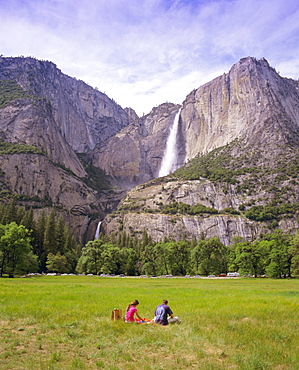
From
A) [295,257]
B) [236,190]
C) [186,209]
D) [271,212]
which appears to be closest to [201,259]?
[295,257]

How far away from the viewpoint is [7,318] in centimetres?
1504

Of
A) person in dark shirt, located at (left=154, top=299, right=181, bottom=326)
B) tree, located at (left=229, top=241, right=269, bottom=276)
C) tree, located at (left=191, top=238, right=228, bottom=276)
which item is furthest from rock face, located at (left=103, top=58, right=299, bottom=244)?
person in dark shirt, located at (left=154, top=299, right=181, bottom=326)

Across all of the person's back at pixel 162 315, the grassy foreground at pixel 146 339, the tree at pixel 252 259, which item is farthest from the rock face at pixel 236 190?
the person's back at pixel 162 315

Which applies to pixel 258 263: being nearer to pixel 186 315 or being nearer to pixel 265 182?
pixel 186 315

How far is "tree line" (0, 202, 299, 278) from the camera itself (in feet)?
197

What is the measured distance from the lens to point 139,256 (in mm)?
100875

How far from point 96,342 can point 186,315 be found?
275 inches

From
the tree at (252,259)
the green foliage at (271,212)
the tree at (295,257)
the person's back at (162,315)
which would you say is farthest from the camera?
the green foliage at (271,212)

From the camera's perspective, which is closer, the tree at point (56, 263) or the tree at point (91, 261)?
the tree at point (91, 261)

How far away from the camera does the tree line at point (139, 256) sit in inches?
2370

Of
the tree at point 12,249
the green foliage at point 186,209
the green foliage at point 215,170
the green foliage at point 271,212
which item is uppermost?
the green foliage at point 215,170

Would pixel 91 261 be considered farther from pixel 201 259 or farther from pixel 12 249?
pixel 201 259

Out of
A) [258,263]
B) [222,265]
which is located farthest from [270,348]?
[222,265]

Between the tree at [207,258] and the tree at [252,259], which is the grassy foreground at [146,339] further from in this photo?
the tree at [207,258]
